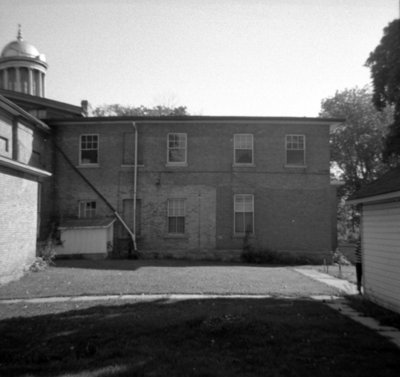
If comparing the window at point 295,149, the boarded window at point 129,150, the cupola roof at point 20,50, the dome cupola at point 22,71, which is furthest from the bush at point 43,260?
the cupola roof at point 20,50

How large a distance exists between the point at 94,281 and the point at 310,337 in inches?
308

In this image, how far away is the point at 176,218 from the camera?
21.9 metres

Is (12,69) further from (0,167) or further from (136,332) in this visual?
(136,332)

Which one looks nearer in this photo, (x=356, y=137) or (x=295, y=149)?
(x=295, y=149)

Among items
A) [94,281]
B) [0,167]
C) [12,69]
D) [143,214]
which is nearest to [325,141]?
[143,214]

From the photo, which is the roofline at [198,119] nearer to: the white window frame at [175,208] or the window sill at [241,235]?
the white window frame at [175,208]

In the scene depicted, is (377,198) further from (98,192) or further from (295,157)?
(98,192)

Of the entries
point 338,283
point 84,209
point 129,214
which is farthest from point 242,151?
point 338,283

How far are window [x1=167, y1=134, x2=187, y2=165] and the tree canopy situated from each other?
23.8 metres

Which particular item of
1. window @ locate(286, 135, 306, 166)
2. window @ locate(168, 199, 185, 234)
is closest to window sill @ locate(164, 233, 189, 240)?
window @ locate(168, 199, 185, 234)

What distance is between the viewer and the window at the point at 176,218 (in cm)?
2181

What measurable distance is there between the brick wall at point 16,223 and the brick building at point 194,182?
665cm

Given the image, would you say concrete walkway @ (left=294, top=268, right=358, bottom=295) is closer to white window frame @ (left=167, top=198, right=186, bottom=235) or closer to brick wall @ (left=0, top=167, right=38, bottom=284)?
white window frame @ (left=167, top=198, right=186, bottom=235)

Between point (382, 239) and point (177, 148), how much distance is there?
548 inches
